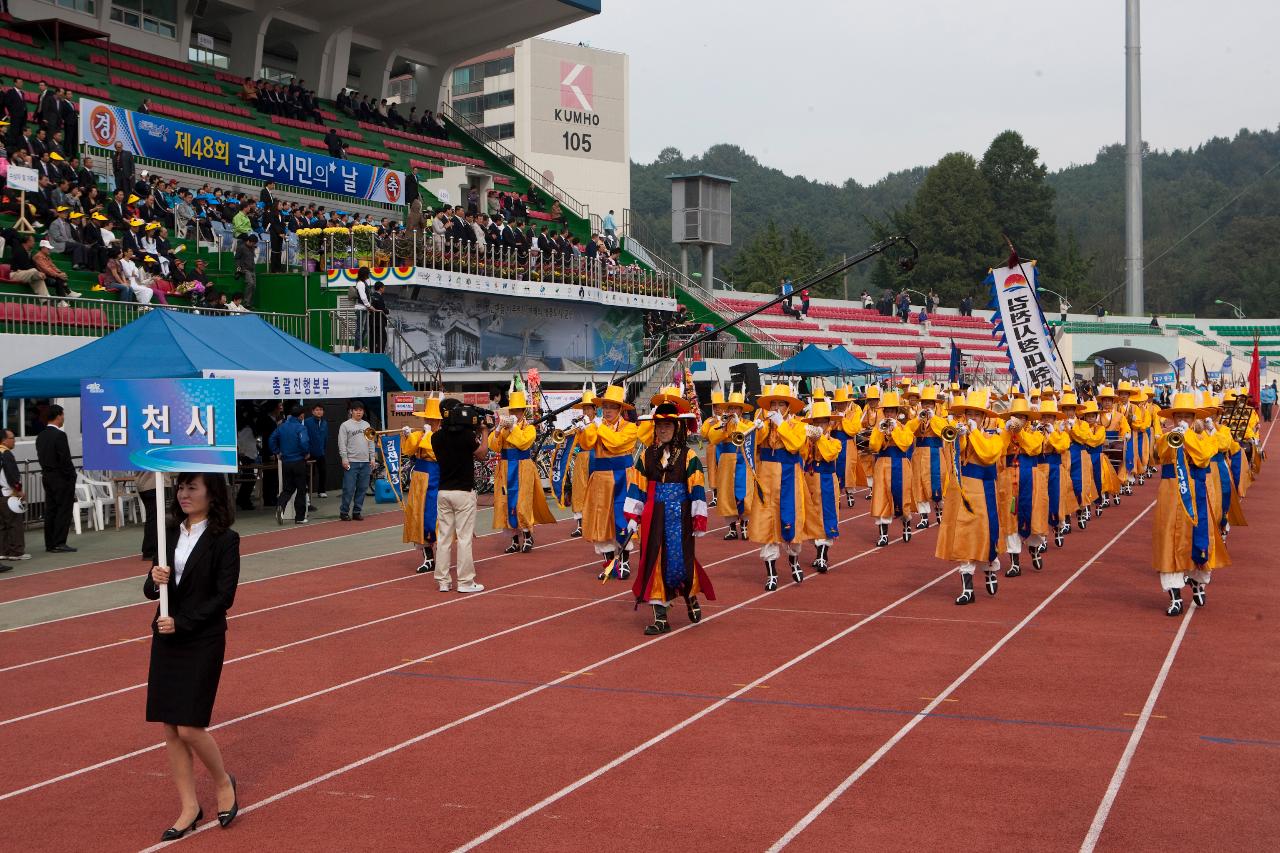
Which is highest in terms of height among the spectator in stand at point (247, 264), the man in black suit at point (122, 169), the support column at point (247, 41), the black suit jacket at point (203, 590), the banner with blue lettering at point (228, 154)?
the support column at point (247, 41)

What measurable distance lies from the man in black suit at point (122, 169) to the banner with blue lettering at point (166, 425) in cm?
2040

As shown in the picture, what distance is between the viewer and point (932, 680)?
918 cm

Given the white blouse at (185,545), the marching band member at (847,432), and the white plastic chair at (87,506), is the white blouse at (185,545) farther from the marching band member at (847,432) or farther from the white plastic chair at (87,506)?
the white plastic chair at (87,506)

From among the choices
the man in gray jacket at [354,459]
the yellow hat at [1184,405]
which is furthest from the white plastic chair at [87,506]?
the yellow hat at [1184,405]

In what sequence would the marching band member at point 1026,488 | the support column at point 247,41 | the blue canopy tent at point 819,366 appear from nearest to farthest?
the marching band member at point 1026,488, the blue canopy tent at point 819,366, the support column at point 247,41

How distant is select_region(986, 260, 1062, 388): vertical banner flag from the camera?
1873cm

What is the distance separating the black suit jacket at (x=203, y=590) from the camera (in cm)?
625

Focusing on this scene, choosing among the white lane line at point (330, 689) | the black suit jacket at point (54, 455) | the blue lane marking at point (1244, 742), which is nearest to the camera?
the white lane line at point (330, 689)

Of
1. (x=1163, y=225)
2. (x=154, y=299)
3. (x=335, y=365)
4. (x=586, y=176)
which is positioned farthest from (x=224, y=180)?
(x=1163, y=225)

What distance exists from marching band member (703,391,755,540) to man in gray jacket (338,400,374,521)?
17.0 feet

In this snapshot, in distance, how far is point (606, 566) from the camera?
14.4m

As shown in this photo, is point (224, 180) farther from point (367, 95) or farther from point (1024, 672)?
point (1024, 672)

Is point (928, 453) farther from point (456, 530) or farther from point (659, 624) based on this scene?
point (659, 624)

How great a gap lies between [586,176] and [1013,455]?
69830mm
